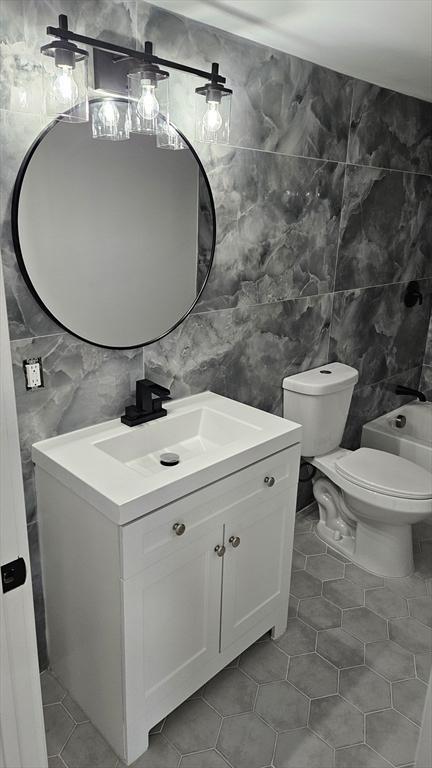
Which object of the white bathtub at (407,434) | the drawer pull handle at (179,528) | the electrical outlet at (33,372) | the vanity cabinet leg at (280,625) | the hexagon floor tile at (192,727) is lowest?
the hexagon floor tile at (192,727)

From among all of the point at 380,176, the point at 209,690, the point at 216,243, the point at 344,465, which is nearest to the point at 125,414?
the point at 216,243

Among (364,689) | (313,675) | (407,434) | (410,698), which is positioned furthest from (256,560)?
(407,434)

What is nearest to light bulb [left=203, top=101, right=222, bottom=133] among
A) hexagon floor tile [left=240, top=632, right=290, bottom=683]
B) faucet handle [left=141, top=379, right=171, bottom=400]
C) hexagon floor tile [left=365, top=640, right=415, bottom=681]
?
faucet handle [left=141, top=379, right=171, bottom=400]

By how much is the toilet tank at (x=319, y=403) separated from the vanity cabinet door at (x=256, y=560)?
66cm

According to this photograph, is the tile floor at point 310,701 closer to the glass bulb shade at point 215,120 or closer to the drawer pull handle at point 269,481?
the drawer pull handle at point 269,481

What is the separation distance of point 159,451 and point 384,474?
119 cm

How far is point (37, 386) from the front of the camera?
1.80 metres

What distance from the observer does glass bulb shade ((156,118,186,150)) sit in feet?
6.01

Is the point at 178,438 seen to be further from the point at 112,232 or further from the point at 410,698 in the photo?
the point at 410,698

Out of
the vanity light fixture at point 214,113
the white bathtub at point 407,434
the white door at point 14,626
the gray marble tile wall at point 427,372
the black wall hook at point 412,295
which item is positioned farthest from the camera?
the gray marble tile wall at point 427,372

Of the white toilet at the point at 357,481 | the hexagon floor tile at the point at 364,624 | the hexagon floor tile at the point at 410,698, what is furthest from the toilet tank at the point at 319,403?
the hexagon floor tile at the point at 410,698

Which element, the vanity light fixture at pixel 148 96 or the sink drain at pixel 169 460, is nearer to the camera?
the vanity light fixture at pixel 148 96

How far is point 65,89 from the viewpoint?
1560 mm

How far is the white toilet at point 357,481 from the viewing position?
101 inches
